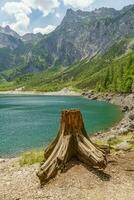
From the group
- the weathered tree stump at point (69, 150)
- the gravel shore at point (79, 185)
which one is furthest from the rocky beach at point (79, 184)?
the weathered tree stump at point (69, 150)

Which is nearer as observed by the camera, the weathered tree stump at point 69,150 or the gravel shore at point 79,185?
the gravel shore at point 79,185

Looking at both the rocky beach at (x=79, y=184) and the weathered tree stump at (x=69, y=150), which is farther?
the weathered tree stump at (x=69, y=150)

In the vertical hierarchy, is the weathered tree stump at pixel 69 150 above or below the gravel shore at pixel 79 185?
above

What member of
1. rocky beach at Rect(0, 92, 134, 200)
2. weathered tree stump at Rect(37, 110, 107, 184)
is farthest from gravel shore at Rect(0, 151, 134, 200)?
weathered tree stump at Rect(37, 110, 107, 184)

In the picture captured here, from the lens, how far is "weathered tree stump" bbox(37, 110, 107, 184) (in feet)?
81.9

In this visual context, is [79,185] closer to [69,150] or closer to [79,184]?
[79,184]

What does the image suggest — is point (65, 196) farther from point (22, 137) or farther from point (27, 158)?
point (22, 137)

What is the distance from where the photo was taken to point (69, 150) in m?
26.3

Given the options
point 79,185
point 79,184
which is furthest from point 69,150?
point 79,185

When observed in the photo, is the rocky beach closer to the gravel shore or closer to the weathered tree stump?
the gravel shore

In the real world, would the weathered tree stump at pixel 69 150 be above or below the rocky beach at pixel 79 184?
above

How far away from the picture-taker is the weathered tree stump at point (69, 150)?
24961mm

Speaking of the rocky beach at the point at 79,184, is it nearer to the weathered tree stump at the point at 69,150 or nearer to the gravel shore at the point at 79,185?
the gravel shore at the point at 79,185

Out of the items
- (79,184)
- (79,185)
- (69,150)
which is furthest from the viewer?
(69,150)
